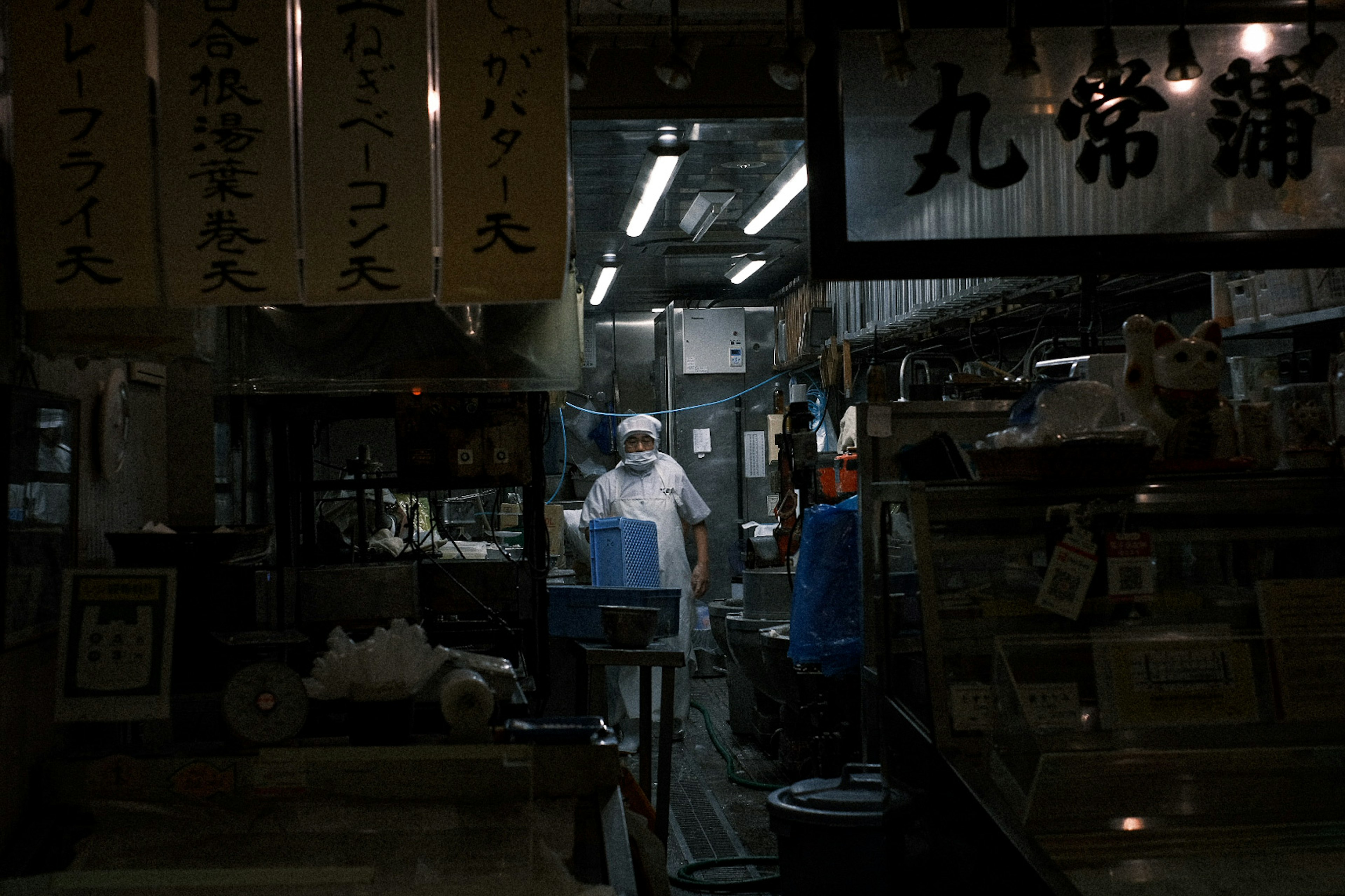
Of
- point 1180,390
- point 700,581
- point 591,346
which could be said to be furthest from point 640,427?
point 1180,390

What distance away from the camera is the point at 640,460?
8.26 meters

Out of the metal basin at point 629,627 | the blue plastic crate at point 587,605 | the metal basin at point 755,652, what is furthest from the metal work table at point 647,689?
the metal basin at point 755,652

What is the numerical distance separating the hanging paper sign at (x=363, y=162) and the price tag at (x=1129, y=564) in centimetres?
191

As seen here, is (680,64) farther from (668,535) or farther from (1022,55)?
(668,535)

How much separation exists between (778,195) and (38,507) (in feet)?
17.2

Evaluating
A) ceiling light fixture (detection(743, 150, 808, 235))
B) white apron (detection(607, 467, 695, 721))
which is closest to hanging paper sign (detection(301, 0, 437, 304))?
ceiling light fixture (detection(743, 150, 808, 235))

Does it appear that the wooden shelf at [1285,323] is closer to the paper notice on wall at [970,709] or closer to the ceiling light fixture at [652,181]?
the paper notice on wall at [970,709]

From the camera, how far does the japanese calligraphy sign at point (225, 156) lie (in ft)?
7.94

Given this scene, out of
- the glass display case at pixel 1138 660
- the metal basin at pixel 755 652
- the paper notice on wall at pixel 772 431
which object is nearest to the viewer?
the glass display case at pixel 1138 660

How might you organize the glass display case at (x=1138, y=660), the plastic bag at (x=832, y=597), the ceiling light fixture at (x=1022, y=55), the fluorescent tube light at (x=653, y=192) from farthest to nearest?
the fluorescent tube light at (x=653, y=192)
the plastic bag at (x=832, y=597)
the ceiling light fixture at (x=1022, y=55)
the glass display case at (x=1138, y=660)

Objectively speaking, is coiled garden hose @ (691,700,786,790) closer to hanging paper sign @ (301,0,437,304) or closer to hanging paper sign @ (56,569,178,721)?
hanging paper sign @ (56,569,178,721)

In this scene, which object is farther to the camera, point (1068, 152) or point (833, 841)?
point (833, 841)

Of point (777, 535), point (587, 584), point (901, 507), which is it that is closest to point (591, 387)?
point (587, 584)

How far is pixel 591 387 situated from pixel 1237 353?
7484 mm
